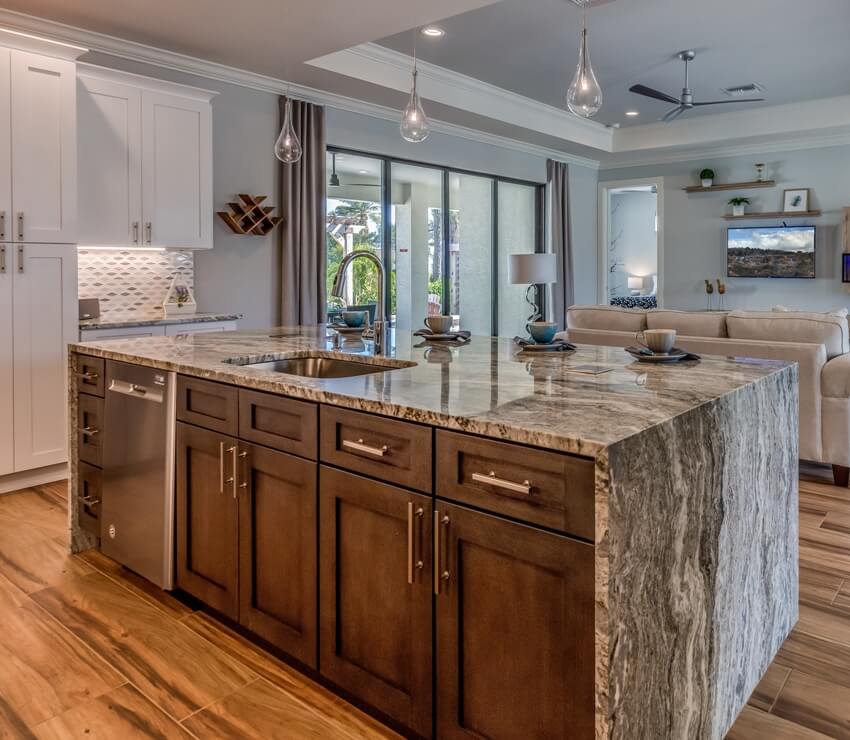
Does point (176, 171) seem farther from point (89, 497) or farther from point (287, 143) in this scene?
point (89, 497)

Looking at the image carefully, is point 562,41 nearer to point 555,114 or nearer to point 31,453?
point 555,114

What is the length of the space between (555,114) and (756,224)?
9.02 feet

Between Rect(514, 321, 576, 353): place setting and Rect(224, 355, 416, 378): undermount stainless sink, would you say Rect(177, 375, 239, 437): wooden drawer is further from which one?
Rect(514, 321, 576, 353): place setting

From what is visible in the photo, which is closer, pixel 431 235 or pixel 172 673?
pixel 172 673

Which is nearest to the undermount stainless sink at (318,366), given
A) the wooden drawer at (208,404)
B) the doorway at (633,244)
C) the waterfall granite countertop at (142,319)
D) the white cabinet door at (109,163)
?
the wooden drawer at (208,404)

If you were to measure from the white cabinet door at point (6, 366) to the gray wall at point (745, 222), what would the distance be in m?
7.27

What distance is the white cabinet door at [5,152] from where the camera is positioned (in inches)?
143

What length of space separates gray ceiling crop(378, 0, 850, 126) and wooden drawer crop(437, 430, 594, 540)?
390 centimetres

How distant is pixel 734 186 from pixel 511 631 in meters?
7.92

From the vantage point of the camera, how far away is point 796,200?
25.4 feet

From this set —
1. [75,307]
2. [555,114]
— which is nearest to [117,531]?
[75,307]

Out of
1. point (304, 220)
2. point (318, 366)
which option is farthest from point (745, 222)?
point (318, 366)

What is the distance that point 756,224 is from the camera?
807 cm

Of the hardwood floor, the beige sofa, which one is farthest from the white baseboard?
the beige sofa
